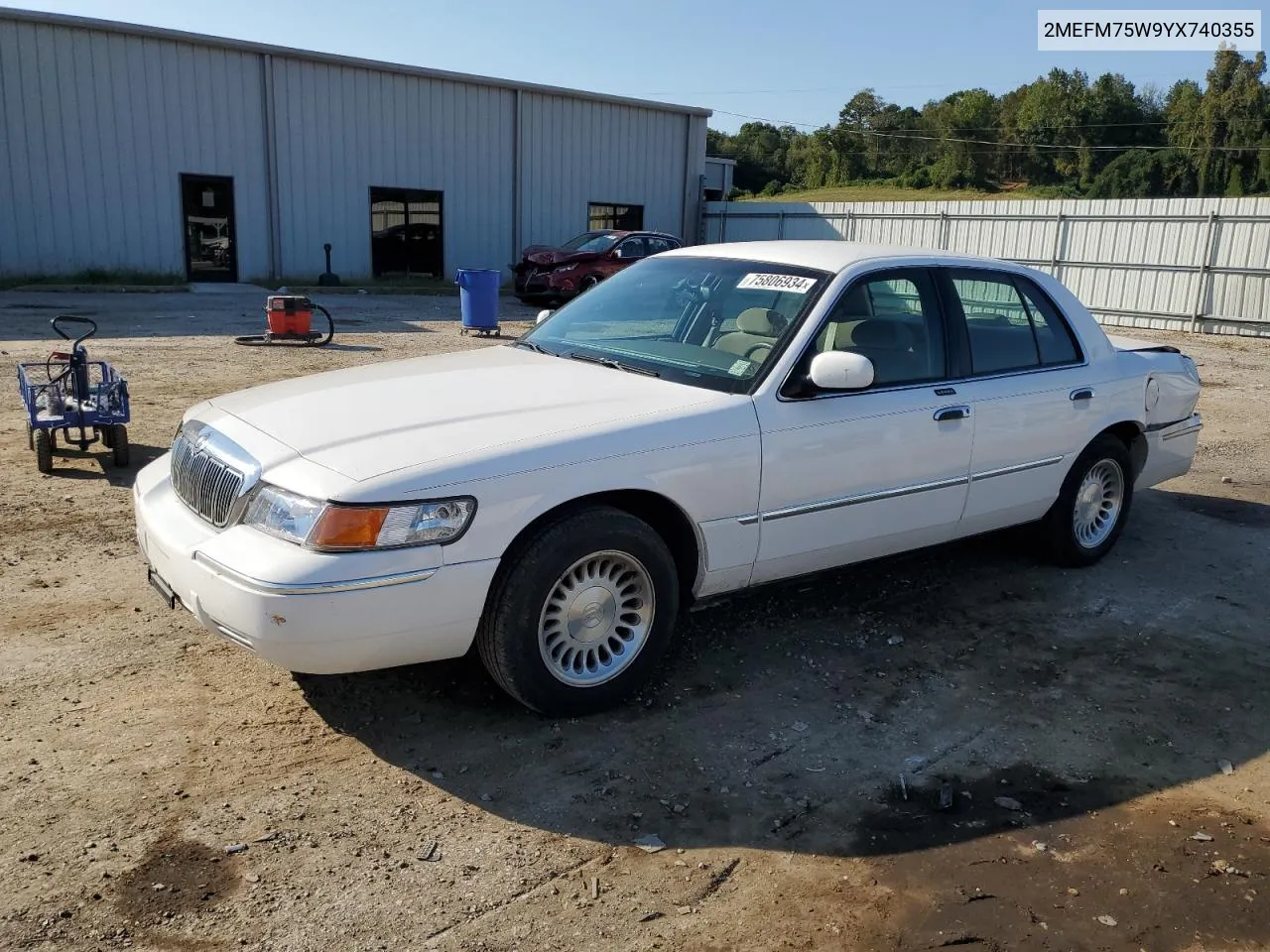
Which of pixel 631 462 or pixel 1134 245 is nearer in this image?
pixel 631 462

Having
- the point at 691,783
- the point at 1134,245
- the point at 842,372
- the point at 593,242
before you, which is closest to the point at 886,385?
the point at 842,372

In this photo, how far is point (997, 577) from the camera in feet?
18.6

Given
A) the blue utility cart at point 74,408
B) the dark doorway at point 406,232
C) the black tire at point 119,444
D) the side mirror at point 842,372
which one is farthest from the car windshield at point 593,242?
the side mirror at point 842,372

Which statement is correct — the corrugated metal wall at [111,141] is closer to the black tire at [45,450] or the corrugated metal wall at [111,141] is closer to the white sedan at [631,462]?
the black tire at [45,450]

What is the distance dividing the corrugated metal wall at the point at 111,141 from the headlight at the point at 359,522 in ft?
72.4

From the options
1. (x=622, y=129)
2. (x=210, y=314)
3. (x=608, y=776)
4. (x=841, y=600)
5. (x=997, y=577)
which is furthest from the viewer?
(x=622, y=129)

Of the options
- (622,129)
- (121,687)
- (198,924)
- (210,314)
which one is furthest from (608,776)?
(622,129)

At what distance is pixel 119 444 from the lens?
23.5ft

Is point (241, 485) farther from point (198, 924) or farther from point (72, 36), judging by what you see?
point (72, 36)

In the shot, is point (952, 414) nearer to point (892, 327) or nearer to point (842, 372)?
point (892, 327)

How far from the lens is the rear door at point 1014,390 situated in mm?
4926

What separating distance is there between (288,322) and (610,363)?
34.3ft

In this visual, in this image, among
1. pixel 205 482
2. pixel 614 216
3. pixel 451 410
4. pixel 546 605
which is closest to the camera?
pixel 546 605

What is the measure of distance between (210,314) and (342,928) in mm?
16696
